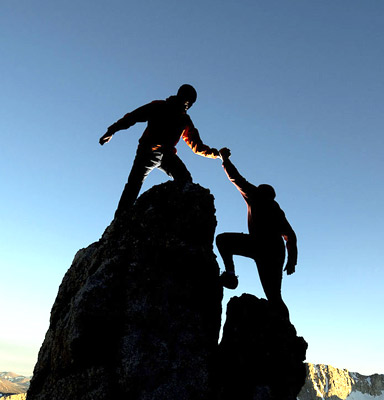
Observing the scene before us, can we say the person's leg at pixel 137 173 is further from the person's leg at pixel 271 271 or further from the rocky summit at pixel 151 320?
the person's leg at pixel 271 271

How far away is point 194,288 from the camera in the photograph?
7.45 meters

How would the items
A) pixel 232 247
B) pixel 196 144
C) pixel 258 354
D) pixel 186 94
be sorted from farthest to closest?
pixel 196 144
pixel 186 94
pixel 232 247
pixel 258 354

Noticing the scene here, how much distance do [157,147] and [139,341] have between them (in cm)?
499

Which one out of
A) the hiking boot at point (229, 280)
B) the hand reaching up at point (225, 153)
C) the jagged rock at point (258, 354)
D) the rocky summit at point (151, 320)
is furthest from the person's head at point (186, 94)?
the jagged rock at point (258, 354)

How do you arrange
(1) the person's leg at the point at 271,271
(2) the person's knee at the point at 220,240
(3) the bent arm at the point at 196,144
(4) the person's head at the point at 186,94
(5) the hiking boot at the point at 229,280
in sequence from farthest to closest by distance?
1. (3) the bent arm at the point at 196,144
2. (4) the person's head at the point at 186,94
3. (1) the person's leg at the point at 271,271
4. (2) the person's knee at the point at 220,240
5. (5) the hiking boot at the point at 229,280

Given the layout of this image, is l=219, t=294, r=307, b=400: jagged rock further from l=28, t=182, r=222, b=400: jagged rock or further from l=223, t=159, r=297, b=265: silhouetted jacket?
l=223, t=159, r=297, b=265: silhouetted jacket

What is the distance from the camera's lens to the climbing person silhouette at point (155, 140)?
9.16 meters

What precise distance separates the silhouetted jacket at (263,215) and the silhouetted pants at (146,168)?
1345mm

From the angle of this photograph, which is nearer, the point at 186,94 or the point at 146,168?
the point at 146,168

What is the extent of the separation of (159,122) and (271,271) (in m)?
4.99

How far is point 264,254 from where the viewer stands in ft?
27.8

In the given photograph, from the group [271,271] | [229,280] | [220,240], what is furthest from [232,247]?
[271,271]

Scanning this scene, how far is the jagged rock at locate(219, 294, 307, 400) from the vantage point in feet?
22.7

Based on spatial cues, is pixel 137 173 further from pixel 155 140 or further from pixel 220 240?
pixel 220 240
